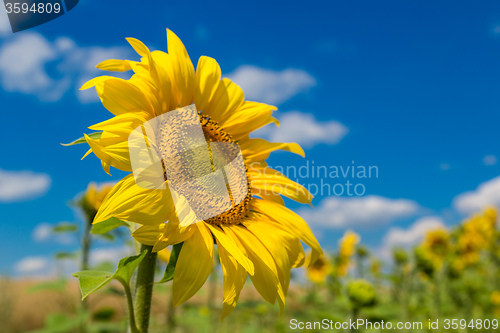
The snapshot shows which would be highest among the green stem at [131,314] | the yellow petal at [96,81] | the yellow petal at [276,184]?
the yellow petal at [96,81]

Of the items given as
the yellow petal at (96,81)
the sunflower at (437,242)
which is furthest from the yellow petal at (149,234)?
the sunflower at (437,242)

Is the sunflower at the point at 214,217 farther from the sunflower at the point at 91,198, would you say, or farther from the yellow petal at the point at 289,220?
the sunflower at the point at 91,198

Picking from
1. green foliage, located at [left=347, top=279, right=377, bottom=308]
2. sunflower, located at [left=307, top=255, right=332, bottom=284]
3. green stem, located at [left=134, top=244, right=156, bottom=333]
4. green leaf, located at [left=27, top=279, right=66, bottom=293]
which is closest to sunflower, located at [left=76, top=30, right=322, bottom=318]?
green stem, located at [left=134, top=244, right=156, bottom=333]

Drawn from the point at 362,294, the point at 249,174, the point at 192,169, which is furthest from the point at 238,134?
the point at 362,294

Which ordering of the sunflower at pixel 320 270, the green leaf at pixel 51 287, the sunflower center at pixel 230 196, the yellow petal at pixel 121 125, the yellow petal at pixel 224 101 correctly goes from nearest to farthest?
the yellow petal at pixel 121 125 → the sunflower center at pixel 230 196 → the yellow petal at pixel 224 101 → the green leaf at pixel 51 287 → the sunflower at pixel 320 270

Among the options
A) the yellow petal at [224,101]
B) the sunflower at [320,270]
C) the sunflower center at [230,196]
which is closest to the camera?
the sunflower center at [230,196]

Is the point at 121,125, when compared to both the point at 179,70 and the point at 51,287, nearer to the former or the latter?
the point at 179,70

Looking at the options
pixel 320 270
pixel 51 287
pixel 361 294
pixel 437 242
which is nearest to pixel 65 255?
pixel 51 287
